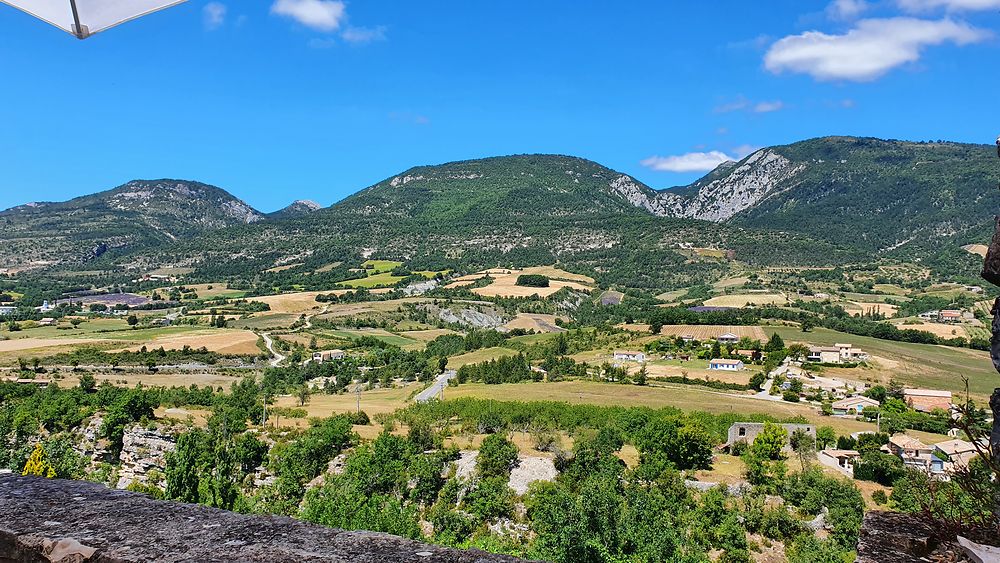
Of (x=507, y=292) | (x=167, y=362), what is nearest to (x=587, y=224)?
(x=507, y=292)

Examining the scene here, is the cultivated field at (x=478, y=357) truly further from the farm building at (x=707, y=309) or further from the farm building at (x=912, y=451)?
the farm building at (x=912, y=451)

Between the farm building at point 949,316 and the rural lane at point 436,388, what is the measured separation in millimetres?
68442

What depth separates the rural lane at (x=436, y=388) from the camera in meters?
48.9

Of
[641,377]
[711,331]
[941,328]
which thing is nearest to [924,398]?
[641,377]

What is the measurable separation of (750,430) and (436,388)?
2652 cm

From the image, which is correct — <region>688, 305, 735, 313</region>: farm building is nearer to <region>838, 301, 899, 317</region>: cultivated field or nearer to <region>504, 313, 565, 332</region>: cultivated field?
<region>838, 301, 899, 317</region>: cultivated field

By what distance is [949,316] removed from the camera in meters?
85.7

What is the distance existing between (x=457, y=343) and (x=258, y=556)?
74.3 metres

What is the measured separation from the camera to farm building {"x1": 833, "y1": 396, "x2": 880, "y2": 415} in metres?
48.5

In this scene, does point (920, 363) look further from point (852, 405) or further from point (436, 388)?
point (436, 388)

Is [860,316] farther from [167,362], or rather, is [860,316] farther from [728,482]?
[167,362]

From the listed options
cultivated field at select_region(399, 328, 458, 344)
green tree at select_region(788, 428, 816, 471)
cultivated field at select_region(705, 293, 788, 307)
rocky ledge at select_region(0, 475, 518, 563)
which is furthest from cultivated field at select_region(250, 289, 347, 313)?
rocky ledge at select_region(0, 475, 518, 563)

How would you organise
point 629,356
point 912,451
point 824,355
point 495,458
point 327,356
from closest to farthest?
point 495,458 < point 912,451 < point 824,355 < point 629,356 < point 327,356

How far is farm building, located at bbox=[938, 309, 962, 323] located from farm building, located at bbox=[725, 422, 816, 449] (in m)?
60.0
